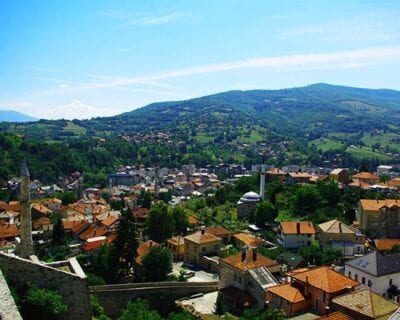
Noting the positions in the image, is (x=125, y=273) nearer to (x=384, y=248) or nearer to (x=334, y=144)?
(x=384, y=248)

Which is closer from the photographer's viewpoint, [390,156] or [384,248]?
[384,248]

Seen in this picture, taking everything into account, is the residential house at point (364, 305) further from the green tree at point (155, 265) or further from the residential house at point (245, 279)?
the green tree at point (155, 265)

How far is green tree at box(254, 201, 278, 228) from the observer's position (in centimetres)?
5172

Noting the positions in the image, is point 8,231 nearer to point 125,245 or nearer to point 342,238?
point 125,245

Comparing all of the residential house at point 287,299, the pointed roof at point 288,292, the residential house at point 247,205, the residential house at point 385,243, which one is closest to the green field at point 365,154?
the residential house at point 247,205

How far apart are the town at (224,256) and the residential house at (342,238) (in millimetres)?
91

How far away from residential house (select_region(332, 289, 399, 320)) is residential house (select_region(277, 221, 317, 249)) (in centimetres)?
1824

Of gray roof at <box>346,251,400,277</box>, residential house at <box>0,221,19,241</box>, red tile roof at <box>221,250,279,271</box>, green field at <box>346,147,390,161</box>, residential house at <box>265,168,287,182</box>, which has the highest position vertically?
gray roof at <box>346,251,400,277</box>

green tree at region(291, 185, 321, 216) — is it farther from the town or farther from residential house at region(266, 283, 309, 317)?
residential house at region(266, 283, 309, 317)

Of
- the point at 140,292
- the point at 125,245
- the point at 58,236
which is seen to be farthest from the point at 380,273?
the point at 58,236

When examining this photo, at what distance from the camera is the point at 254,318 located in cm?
2523

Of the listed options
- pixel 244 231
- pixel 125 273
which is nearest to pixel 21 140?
pixel 244 231

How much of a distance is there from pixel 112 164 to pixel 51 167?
78.7 ft

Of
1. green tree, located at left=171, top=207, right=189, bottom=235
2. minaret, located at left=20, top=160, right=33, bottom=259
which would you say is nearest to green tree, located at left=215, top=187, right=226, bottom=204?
green tree, located at left=171, top=207, right=189, bottom=235
